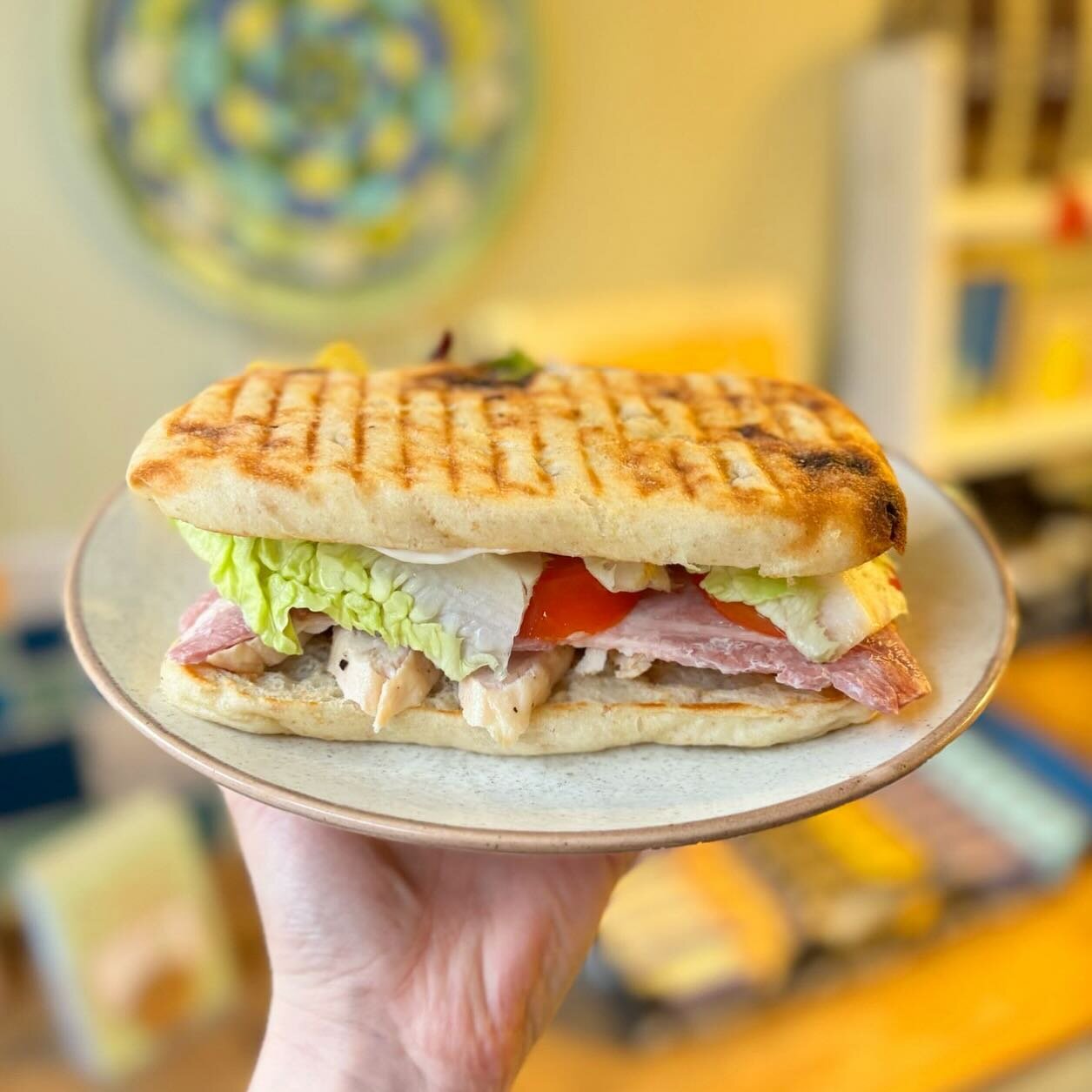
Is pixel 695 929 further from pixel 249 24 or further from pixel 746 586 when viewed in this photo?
pixel 249 24

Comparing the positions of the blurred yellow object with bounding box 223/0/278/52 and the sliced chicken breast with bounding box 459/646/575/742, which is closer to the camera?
the sliced chicken breast with bounding box 459/646/575/742

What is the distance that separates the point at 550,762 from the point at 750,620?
264 millimetres

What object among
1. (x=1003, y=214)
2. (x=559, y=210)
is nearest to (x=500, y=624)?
(x=559, y=210)

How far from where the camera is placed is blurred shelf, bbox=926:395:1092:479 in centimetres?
286

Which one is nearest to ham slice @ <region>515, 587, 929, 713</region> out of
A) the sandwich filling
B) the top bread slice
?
the sandwich filling

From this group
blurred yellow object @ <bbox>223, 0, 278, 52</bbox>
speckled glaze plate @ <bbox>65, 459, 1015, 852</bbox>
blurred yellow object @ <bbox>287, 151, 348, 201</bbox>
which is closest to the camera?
speckled glaze plate @ <bbox>65, 459, 1015, 852</bbox>

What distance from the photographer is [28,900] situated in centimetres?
234

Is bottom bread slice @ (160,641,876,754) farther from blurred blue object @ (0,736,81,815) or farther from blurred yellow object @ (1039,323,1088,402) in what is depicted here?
blurred yellow object @ (1039,323,1088,402)

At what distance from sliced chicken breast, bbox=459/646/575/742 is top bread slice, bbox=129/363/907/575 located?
0.14 metres

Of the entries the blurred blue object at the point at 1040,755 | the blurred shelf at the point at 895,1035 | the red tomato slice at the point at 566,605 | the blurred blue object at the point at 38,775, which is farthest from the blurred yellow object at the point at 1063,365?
the blurred blue object at the point at 38,775

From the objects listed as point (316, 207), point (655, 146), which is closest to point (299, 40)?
point (316, 207)

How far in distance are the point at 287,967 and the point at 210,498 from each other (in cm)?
63

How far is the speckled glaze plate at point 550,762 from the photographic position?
0.89 metres

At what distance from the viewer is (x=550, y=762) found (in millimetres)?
1045
